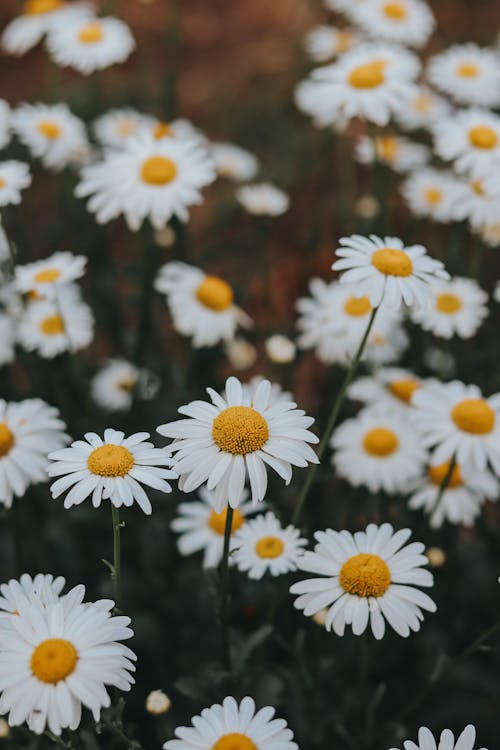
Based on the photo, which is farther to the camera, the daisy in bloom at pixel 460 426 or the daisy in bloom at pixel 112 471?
the daisy in bloom at pixel 460 426

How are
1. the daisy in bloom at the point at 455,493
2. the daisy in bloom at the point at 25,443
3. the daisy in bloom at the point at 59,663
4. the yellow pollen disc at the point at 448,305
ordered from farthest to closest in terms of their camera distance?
1. the yellow pollen disc at the point at 448,305
2. the daisy in bloom at the point at 455,493
3. the daisy in bloom at the point at 25,443
4. the daisy in bloom at the point at 59,663

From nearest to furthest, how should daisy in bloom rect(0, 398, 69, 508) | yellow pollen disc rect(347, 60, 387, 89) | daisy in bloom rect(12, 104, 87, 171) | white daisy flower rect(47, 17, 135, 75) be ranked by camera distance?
1. daisy in bloom rect(0, 398, 69, 508)
2. yellow pollen disc rect(347, 60, 387, 89)
3. daisy in bloom rect(12, 104, 87, 171)
4. white daisy flower rect(47, 17, 135, 75)

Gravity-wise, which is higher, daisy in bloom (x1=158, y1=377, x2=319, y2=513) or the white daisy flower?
the white daisy flower

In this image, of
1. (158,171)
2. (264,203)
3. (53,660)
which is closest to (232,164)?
(264,203)

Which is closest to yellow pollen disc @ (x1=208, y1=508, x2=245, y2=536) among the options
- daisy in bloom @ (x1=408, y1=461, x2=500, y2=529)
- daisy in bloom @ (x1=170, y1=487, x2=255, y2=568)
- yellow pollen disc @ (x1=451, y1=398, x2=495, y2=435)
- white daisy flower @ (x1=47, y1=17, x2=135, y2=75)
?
daisy in bloom @ (x1=170, y1=487, x2=255, y2=568)

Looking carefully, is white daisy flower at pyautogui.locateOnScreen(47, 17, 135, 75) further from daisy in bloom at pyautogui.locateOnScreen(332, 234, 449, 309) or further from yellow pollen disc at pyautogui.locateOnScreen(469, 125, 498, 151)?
daisy in bloom at pyautogui.locateOnScreen(332, 234, 449, 309)

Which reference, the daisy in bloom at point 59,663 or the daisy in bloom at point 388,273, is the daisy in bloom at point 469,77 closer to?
the daisy in bloom at point 388,273

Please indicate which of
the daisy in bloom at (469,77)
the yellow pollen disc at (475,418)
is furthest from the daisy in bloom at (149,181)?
the daisy in bloom at (469,77)
